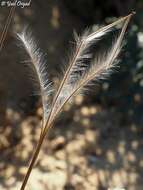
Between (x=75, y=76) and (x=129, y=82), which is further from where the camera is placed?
(x=129, y=82)

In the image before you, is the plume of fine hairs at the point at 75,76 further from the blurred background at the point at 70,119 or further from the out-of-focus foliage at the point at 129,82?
the out-of-focus foliage at the point at 129,82

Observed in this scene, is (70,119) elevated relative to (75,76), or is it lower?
lower

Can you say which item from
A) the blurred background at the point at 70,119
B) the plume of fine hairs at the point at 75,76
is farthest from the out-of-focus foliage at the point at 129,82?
the plume of fine hairs at the point at 75,76

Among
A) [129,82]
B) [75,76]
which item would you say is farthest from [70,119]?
[75,76]

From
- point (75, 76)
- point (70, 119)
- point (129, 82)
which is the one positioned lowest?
point (70, 119)

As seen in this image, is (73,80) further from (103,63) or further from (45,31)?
(45,31)

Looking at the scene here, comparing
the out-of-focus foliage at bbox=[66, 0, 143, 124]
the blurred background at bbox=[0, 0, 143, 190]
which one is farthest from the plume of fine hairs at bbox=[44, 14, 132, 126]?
the out-of-focus foliage at bbox=[66, 0, 143, 124]

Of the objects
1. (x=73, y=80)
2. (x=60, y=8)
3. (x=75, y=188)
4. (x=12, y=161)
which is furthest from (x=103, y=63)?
(x=60, y=8)

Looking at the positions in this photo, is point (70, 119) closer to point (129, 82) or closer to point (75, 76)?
point (129, 82)

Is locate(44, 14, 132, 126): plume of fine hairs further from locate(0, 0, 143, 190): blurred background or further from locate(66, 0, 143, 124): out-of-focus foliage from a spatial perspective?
locate(66, 0, 143, 124): out-of-focus foliage
